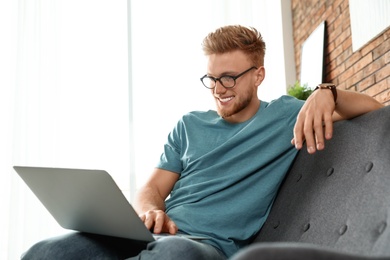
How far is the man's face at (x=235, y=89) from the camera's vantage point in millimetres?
1741

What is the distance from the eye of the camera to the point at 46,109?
13.0 ft

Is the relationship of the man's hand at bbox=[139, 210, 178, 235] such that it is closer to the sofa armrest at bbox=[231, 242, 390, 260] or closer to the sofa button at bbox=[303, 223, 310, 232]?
the sofa button at bbox=[303, 223, 310, 232]

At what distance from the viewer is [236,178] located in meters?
1.56

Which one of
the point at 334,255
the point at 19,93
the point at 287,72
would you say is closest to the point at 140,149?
the point at 19,93

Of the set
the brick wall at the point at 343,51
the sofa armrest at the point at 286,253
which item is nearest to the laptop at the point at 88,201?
the sofa armrest at the point at 286,253

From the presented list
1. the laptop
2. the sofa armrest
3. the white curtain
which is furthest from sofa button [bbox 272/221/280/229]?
the white curtain

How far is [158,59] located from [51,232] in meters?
1.70

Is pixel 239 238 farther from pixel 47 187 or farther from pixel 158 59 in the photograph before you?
pixel 158 59

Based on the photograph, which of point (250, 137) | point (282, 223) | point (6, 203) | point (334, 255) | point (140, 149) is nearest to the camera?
point (334, 255)

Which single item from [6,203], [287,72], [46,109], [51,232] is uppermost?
[287,72]

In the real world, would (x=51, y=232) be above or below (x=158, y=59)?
below

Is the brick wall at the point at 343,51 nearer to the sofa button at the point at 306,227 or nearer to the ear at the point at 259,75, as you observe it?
the ear at the point at 259,75

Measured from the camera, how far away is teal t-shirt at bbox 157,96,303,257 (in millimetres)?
1524

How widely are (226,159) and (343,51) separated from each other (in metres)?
2.13
